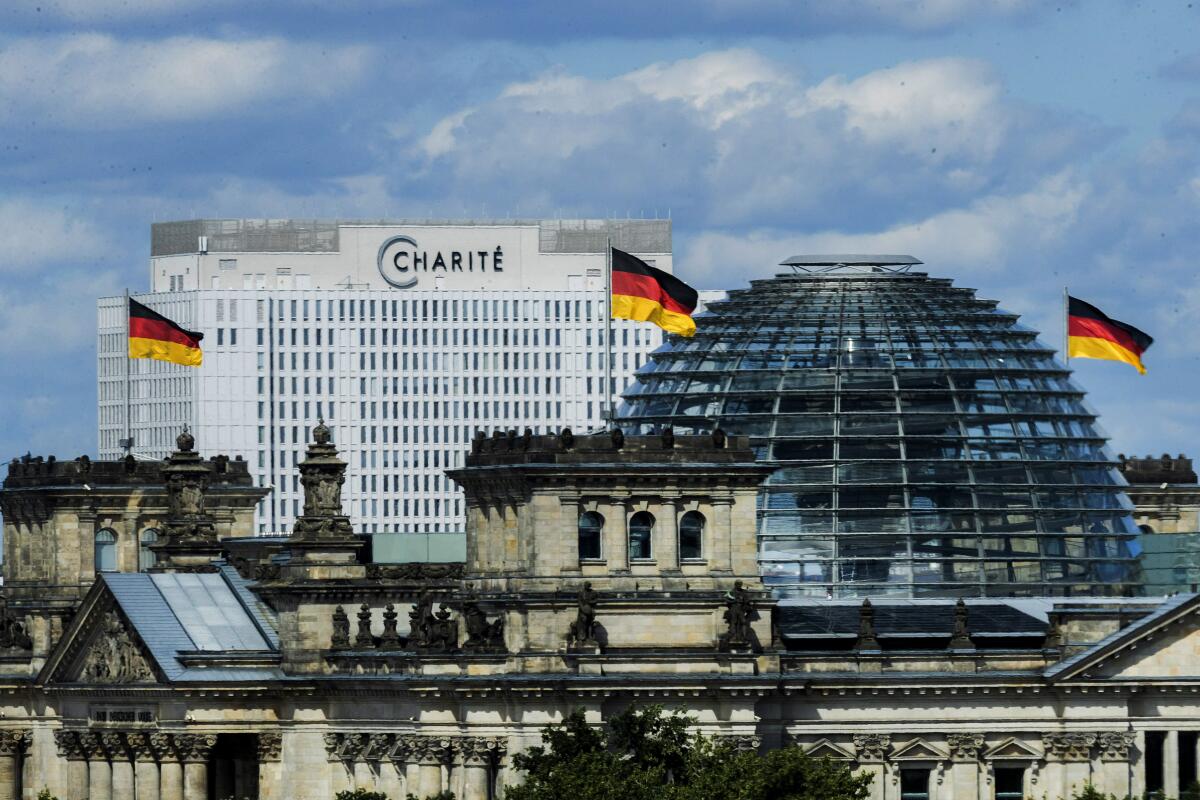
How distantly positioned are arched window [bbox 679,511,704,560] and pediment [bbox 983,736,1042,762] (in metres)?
12.8

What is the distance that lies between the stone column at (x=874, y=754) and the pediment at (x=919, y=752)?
1.52ft

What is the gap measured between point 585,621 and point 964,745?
15121 mm

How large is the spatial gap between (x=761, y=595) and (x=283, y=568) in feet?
95.8

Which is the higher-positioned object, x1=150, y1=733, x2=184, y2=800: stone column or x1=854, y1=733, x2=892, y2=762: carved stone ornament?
x1=854, y1=733, x2=892, y2=762: carved stone ornament

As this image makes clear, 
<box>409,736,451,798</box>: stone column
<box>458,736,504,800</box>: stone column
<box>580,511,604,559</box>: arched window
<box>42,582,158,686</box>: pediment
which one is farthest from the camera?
<box>42,582,158,686</box>: pediment

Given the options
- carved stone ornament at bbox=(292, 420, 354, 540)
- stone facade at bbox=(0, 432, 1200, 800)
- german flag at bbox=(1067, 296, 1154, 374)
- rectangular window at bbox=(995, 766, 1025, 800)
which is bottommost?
rectangular window at bbox=(995, 766, 1025, 800)

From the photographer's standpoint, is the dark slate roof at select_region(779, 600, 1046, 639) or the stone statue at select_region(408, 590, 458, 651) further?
the stone statue at select_region(408, 590, 458, 651)

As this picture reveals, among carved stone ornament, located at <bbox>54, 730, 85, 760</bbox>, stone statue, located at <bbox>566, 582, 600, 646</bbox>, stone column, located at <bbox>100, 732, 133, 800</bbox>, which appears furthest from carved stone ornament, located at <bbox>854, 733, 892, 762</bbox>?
carved stone ornament, located at <bbox>54, 730, 85, 760</bbox>

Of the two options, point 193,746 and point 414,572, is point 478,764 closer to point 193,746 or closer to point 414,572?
point 193,746

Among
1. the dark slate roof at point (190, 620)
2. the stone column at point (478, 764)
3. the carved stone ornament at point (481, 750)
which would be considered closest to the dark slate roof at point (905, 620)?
the carved stone ornament at point (481, 750)

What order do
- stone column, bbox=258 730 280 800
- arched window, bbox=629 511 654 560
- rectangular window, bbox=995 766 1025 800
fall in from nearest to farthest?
arched window, bbox=629 511 654 560 < rectangular window, bbox=995 766 1025 800 < stone column, bbox=258 730 280 800

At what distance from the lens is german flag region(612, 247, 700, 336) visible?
174375mm

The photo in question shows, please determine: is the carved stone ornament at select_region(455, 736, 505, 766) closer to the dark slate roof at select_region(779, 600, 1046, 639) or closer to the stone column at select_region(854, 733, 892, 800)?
the dark slate roof at select_region(779, 600, 1046, 639)

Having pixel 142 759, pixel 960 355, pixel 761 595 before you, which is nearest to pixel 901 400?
pixel 960 355
